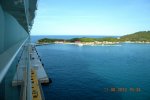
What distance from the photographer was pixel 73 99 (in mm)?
27062

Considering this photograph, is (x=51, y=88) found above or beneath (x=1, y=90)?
beneath

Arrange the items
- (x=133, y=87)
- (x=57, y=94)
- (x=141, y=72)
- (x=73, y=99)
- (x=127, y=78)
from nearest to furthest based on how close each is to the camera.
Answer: (x=73, y=99)
(x=57, y=94)
(x=133, y=87)
(x=127, y=78)
(x=141, y=72)

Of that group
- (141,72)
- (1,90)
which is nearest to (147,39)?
(141,72)

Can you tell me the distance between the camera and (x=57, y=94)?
95.1 ft

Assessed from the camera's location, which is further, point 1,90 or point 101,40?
point 101,40

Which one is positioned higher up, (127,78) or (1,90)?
(1,90)

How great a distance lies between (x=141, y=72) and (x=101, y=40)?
11258cm

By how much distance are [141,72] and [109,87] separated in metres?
20.4

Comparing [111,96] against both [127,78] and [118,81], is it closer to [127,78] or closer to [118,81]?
[118,81]

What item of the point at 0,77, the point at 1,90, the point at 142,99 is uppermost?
the point at 0,77

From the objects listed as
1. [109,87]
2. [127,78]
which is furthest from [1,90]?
[127,78]

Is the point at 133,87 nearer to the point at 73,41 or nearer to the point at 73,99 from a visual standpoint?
the point at 73,99

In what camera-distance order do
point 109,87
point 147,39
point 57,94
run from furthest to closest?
point 147,39, point 109,87, point 57,94

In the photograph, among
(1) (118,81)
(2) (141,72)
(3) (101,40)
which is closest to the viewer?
(1) (118,81)
